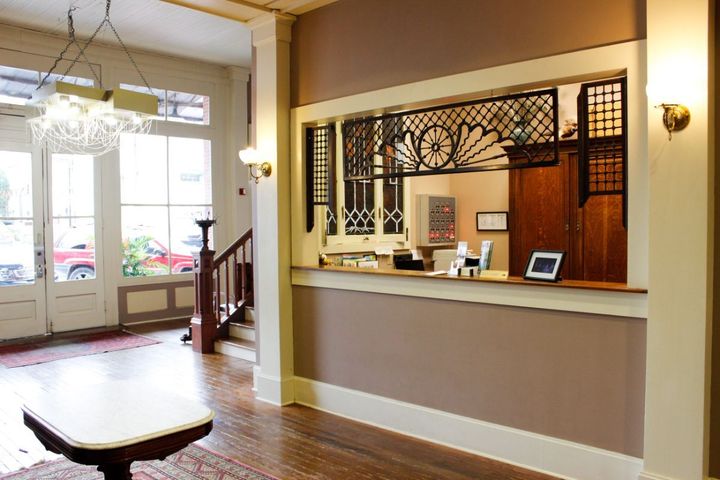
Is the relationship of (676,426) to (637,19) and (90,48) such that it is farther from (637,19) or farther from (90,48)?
(90,48)

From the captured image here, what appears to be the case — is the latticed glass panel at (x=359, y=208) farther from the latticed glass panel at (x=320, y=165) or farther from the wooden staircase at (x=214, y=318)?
the wooden staircase at (x=214, y=318)

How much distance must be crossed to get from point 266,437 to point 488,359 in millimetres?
1564

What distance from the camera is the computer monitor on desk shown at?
6.29 meters

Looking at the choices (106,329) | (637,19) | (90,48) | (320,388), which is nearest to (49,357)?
(106,329)

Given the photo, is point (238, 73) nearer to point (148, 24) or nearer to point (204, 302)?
point (148, 24)

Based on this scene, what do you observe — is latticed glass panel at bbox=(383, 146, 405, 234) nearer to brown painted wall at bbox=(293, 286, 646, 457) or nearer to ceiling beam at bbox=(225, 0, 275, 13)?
brown painted wall at bbox=(293, 286, 646, 457)

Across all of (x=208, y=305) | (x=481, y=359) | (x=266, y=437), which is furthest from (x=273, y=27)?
(x=208, y=305)

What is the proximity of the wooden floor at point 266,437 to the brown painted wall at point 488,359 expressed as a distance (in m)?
0.32

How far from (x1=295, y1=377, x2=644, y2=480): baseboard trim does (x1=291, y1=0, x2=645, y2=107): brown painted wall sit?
2180 mm

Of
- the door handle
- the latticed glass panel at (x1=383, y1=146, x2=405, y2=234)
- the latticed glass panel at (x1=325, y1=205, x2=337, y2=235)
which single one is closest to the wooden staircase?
the latticed glass panel at (x1=325, y1=205, x2=337, y2=235)

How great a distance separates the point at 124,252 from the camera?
8.02 metres

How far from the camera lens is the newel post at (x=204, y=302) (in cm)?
643

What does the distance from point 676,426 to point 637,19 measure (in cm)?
201

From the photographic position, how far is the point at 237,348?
621cm
